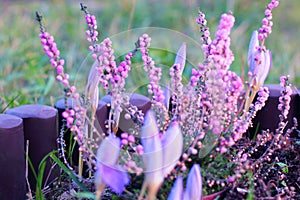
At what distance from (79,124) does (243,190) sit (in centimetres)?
42

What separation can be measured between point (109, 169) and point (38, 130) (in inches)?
A: 19.5

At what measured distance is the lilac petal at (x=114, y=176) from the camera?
1062mm

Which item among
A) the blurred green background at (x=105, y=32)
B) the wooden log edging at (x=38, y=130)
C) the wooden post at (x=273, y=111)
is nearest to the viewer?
the wooden log edging at (x=38, y=130)

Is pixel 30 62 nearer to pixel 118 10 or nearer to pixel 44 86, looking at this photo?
pixel 44 86

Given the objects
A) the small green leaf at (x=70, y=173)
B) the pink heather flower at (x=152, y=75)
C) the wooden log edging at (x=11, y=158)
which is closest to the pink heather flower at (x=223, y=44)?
the pink heather flower at (x=152, y=75)

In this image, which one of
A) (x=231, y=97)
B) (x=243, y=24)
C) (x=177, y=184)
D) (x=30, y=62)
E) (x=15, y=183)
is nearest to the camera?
(x=177, y=184)

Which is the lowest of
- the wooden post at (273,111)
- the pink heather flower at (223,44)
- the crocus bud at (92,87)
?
the wooden post at (273,111)

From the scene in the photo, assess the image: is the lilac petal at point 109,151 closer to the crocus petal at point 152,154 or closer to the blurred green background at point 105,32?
the crocus petal at point 152,154

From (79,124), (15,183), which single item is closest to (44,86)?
(15,183)

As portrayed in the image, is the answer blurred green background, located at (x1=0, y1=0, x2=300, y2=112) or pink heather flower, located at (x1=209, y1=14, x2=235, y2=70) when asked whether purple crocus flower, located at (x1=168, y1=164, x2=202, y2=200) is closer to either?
pink heather flower, located at (x1=209, y1=14, x2=235, y2=70)

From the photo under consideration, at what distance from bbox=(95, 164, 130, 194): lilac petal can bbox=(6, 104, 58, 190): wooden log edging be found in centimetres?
45

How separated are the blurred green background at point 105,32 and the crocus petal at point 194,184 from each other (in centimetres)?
120

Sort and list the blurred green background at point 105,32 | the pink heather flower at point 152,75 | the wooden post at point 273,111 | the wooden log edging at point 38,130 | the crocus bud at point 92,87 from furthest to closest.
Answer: the blurred green background at point 105,32, the wooden post at point 273,111, the wooden log edging at point 38,130, the crocus bud at point 92,87, the pink heather flower at point 152,75

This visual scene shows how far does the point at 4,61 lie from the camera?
2.97 meters
